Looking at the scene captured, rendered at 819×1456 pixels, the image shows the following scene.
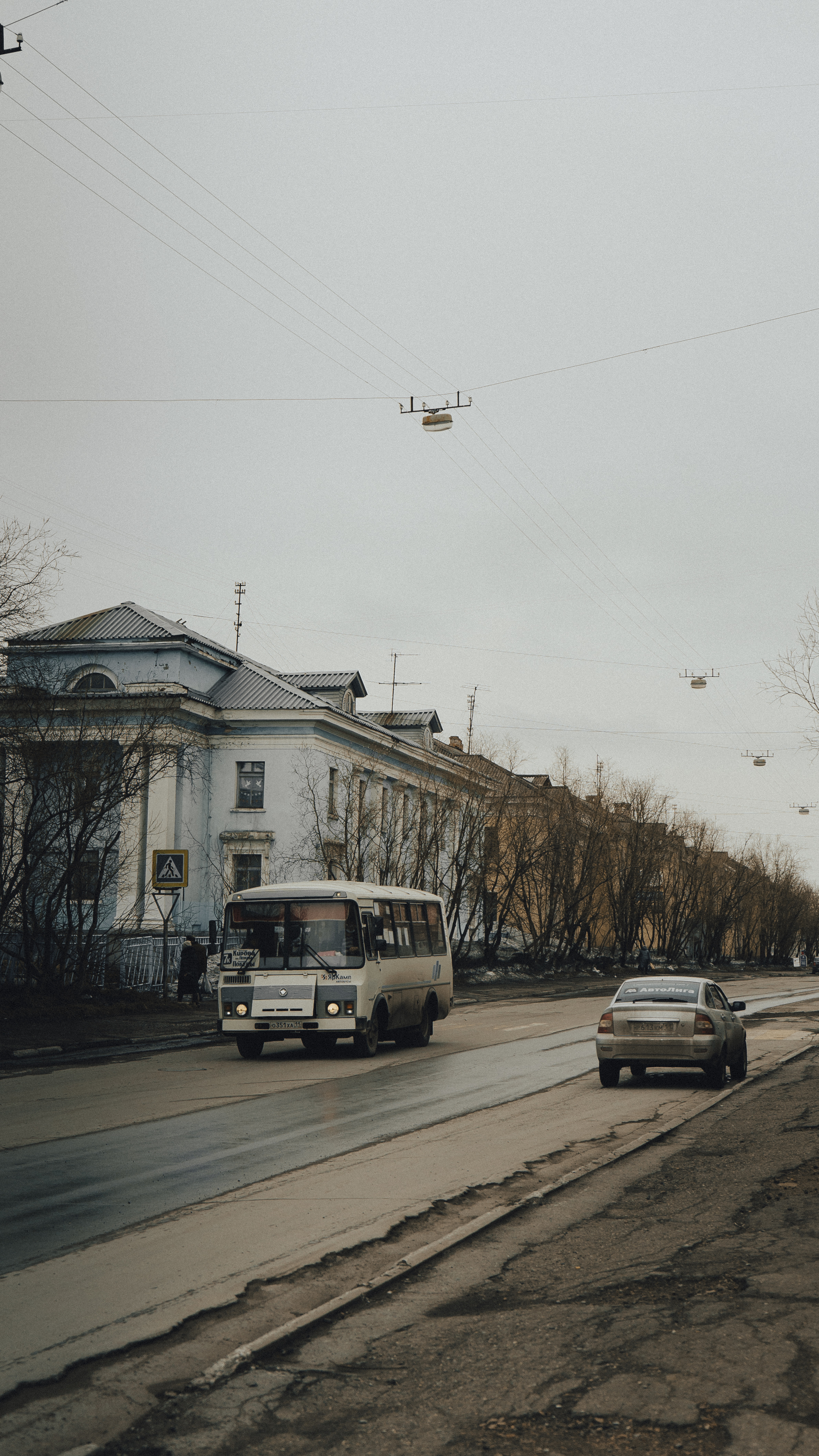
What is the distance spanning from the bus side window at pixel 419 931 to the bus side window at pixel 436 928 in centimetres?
29

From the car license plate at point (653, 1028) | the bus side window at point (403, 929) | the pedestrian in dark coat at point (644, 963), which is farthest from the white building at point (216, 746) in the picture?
the car license plate at point (653, 1028)

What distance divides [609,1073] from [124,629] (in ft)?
142

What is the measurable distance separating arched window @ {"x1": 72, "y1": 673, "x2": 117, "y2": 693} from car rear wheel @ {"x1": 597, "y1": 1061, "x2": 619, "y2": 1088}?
40524 mm

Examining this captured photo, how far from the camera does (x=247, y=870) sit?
56906mm

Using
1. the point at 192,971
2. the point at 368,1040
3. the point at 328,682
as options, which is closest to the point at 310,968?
the point at 368,1040

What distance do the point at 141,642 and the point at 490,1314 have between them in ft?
166

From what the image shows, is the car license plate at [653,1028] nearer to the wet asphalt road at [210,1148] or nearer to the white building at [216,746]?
the wet asphalt road at [210,1148]

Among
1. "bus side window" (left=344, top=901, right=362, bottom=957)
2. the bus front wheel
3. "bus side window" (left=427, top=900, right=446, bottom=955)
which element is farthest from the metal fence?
"bus side window" (left=344, top=901, right=362, bottom=957)

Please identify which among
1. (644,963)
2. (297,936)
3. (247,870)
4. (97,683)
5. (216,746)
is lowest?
(644,963)

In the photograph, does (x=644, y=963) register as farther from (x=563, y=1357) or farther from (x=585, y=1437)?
(x=585, y=1437)

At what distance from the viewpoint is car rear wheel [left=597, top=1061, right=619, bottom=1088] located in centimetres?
1703

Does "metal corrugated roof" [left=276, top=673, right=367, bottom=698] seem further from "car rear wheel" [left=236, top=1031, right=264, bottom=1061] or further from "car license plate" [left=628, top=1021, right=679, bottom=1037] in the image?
"car license plate" [left=628, top=1021, right=679, bottom=1037]

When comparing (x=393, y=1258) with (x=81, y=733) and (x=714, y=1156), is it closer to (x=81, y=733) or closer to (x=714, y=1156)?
(x=714, y=1156)

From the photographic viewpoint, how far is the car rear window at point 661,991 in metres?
17.1
